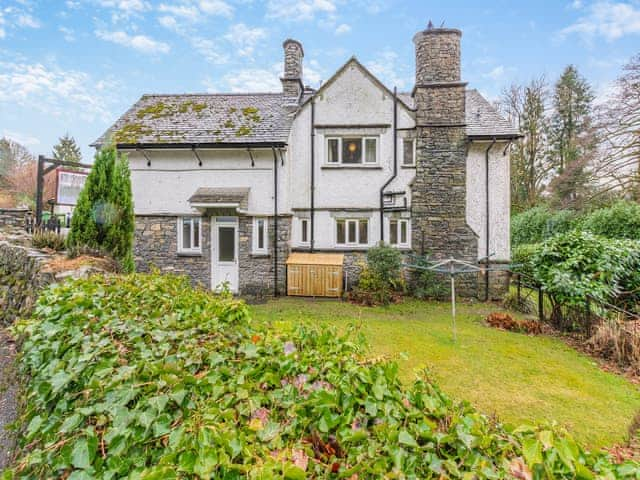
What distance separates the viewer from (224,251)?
12.2 m

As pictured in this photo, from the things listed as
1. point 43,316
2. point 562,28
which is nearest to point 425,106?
point 562,28

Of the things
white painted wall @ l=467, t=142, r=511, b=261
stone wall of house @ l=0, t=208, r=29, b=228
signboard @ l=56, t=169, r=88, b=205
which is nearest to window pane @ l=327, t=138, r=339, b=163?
white painted wall @ l=467, t=142, r=511, b=261

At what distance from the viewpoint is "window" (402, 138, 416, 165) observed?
39.5ft

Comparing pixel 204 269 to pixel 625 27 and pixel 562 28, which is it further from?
pixel 625 27

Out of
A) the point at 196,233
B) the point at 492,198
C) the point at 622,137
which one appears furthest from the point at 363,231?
the point at 622,137

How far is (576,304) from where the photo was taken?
7875 millimetres

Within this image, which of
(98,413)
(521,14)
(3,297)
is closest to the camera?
(98,413)

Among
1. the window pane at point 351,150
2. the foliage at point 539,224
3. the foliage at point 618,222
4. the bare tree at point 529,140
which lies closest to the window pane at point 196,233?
the window pane at point 351,150

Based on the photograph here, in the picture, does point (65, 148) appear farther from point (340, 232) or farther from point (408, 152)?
point (408, 152)

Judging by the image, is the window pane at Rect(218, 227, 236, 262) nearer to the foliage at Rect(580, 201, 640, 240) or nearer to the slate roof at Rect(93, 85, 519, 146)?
the slate roof at Rect(93, 85, 519, 146)

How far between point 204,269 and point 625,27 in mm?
21367

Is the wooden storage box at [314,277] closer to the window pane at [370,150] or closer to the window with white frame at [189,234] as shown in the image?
the window with white frame at [189,234]

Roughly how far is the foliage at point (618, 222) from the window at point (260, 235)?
12572 millimetres

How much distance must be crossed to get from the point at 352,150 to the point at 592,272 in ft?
27.6
